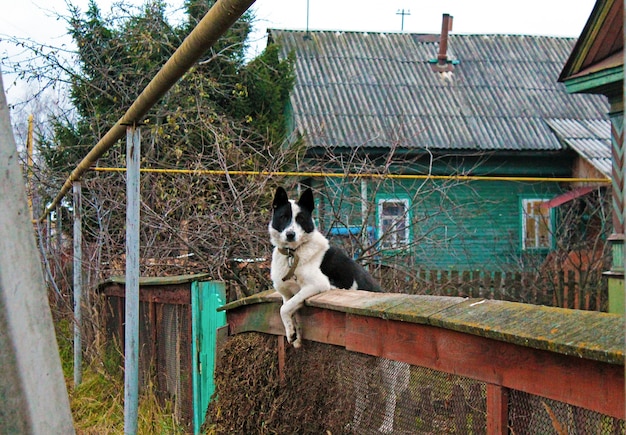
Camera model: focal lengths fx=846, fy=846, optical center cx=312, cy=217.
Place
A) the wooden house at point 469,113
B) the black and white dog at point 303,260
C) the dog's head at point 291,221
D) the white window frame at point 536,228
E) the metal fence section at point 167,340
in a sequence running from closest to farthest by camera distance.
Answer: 1. the black and white dog at point 303,260
2. the dog's head at point 291,221
3. the metal fence section at point 167,340
4. the white window frame at point 536,228
5. the wooden house at point 469,113

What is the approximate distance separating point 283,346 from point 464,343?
1.90 meters

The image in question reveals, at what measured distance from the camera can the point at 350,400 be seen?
11.6ft

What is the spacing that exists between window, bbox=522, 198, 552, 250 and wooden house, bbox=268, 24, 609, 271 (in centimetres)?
5

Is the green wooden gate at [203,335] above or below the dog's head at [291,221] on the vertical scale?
below

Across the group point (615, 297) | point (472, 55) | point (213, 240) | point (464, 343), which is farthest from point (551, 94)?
point (464, 343)

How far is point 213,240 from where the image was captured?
8.30 metres

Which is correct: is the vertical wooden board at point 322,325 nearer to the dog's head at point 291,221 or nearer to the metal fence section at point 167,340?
the dog's head at point 291,221

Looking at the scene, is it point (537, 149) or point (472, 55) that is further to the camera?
point (472, 55)

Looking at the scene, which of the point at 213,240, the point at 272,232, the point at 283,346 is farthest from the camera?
the point at 213,240

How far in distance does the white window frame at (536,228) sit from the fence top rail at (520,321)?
15.3m

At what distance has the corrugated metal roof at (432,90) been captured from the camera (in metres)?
20.3

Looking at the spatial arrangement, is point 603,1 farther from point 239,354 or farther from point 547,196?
point 547,196

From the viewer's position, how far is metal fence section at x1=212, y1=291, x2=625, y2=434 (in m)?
2.12

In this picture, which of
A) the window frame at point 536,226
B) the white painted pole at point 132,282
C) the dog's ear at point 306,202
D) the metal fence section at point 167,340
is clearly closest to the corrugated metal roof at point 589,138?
the window frame at point 536,226
